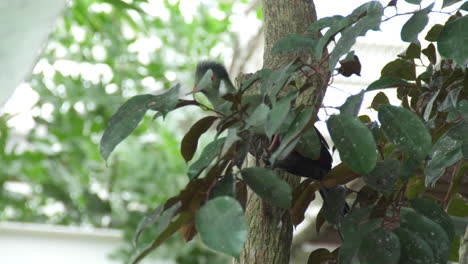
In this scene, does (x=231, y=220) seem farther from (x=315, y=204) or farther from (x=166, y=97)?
(x=315, y=204)

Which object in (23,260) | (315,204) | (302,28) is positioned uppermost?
(302,28)

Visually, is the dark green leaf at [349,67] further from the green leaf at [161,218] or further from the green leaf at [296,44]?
the green leaf at [161,218]

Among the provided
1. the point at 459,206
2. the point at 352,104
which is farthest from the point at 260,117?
the point at 459,206

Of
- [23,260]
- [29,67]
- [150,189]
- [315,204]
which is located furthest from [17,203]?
[29,67]

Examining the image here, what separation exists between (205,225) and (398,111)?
265mm

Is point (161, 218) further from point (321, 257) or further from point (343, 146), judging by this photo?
point (321, 257)

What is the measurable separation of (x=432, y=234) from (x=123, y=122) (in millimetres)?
337

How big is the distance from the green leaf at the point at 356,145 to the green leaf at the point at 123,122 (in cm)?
19

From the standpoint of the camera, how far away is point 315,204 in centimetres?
169

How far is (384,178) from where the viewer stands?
2.20 feet

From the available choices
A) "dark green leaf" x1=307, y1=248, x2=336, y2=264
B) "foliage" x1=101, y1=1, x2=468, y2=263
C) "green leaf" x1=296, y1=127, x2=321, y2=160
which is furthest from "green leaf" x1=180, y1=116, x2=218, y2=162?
"dark green leaf" x1=307, y1=248, x2=336, y2=264

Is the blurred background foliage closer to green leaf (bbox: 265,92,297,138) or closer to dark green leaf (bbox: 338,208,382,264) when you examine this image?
dark green leaf (bbox: 338,208,382,264)

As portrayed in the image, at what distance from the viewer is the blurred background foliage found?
3.80 m

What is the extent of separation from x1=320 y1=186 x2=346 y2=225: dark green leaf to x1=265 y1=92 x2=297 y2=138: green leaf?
23cm
